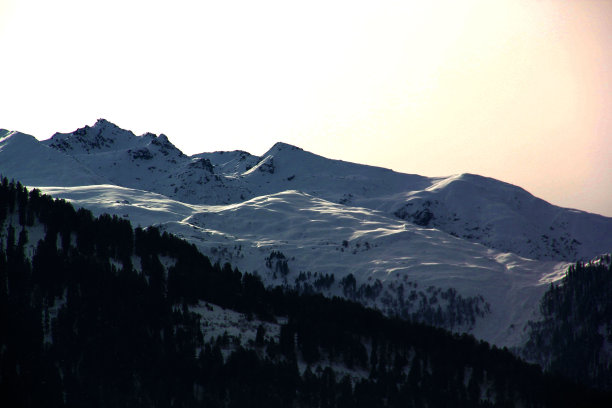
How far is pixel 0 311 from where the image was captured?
134m

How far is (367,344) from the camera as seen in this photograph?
173250mm

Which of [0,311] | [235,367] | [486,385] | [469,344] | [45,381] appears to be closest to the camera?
[45,381]

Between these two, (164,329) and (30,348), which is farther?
(164,329)

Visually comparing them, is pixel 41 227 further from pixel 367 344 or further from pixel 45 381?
pixel 367 344

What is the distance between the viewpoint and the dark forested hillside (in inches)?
5290

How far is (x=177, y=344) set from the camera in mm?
147750

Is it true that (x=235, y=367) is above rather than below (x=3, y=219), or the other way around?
below

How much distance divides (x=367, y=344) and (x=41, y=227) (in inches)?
3003

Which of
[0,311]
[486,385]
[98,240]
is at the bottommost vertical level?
[486,385]

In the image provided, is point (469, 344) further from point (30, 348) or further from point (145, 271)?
point (30, 348)

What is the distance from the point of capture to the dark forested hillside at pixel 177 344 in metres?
134

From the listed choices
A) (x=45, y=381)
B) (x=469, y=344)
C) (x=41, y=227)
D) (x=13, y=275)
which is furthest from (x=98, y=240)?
(x=469, y=344)

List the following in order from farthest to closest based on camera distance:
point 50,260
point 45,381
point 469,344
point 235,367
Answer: point 469,344, point 50,260, point 235,367, point 45,381

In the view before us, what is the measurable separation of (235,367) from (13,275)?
45.0 meters
